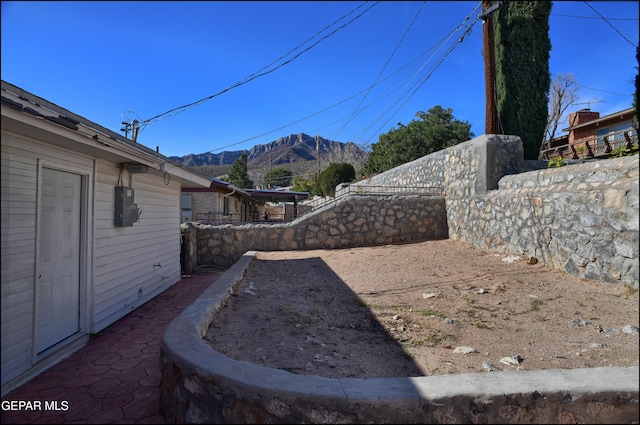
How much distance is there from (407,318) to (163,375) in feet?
9.25

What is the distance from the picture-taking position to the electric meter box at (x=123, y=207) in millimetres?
4840

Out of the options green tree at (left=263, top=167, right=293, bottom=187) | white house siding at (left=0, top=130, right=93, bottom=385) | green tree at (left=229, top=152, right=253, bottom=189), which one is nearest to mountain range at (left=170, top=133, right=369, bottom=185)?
green tree at (left=263, top=167, right=293, bottom=187)

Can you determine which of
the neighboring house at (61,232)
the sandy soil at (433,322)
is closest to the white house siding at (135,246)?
the neighboring house at (61,232)

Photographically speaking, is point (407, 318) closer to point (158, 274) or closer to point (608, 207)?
point (608, 207)

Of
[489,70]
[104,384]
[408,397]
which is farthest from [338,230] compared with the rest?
[408,397]

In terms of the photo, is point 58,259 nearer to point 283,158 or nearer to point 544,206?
point 544,206

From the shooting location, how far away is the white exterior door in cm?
343

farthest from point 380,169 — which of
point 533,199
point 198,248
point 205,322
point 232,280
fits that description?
point 205,322

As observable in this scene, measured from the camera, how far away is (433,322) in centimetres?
388

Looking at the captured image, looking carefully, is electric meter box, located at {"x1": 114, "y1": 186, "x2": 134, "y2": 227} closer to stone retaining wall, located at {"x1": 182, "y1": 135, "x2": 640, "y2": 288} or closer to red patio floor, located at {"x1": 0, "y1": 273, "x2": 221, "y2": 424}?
red patio floor, located at {"x1": 0, "y1": 273, "x2": 221, "y2": 424}

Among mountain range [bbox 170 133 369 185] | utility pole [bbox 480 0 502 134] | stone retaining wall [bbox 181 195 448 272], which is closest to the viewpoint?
utility pole [bbox 480 0 502 134]

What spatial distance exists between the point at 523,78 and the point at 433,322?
A: 31.6ft

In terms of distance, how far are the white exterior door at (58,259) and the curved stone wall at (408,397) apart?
242 centimetres

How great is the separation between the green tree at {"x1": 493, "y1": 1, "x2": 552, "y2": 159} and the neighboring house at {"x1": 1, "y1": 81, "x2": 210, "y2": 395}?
1002 centimetres
